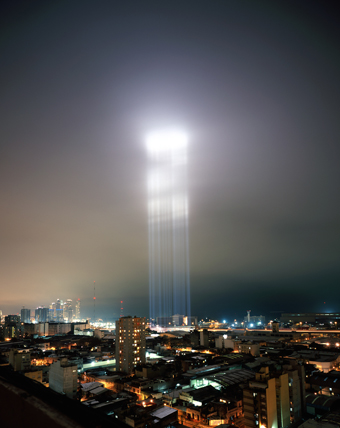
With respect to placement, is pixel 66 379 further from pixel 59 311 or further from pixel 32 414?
pixel 59 311

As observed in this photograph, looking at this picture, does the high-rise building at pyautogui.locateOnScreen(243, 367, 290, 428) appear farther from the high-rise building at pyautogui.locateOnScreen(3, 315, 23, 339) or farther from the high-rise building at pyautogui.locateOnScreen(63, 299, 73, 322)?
the high-rise building at pyautogui.locateOnScreen(63, 299, 73, 322)

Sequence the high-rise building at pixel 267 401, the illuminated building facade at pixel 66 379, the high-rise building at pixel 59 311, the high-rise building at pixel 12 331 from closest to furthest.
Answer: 1. the high-rise building at pixel 267 401
2. the illuminated building facade at pixel 66 379
3. the high-rise building at pixel 12 331
4. the high-rise building at pixel 59 311

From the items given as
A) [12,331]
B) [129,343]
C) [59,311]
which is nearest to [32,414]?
[129,343]

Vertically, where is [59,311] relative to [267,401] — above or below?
below

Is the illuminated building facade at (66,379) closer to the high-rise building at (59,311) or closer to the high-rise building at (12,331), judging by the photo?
the high-rise building at (12,331)

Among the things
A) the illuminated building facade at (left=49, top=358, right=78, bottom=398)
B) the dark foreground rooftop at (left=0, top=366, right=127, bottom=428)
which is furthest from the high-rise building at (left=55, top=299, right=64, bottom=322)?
the dark foreground rooftop at (left=0, top=366, right=127, bottom=428)

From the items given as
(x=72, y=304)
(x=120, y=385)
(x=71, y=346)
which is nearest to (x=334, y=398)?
(x=120, y=385)

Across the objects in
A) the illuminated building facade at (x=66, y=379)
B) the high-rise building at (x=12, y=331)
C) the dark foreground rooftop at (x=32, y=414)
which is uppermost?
the dark foreground rooftop at (x=32, y=414)

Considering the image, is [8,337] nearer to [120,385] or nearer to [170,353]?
[170,353]

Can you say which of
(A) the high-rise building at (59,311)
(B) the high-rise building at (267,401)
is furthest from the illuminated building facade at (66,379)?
(A) the high-rise building at (59,311)
